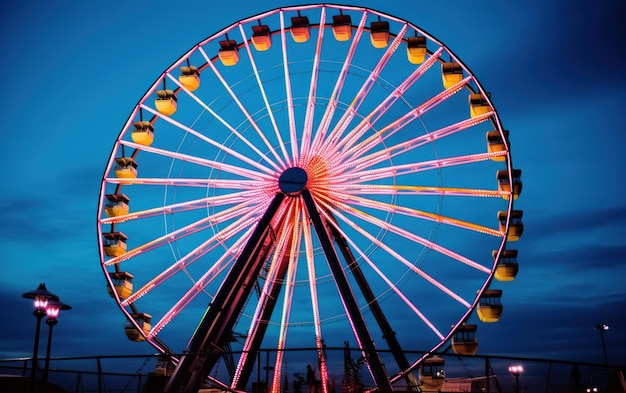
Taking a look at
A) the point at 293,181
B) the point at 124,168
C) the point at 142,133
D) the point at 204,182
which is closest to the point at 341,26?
the point at 293,181

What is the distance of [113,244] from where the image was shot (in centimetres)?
2094

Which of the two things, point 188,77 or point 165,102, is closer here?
point 165,102

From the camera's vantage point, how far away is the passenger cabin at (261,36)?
22516mm

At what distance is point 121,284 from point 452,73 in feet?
39.1

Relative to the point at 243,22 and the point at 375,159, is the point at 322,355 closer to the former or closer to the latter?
the point at 375,159

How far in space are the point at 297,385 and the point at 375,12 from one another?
1171cm

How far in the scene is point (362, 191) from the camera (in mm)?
19641

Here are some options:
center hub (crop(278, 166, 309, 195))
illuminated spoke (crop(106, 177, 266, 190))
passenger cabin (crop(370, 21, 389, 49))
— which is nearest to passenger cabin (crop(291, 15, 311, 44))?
passenger cabin (crop(370, 21, 389, 49))

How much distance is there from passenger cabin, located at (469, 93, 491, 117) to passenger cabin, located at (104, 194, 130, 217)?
11270mm

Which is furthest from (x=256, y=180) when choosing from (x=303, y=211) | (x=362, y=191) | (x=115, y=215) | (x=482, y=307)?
(x=482, y=307)

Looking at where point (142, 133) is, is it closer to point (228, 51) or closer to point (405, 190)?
point (228, 51)

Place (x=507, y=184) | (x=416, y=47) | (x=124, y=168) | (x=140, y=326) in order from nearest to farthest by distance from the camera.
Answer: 1. (x=507, y=184)
2. (x=140, y=326)
3. (x=416, y=47)
4. (x=124, y=168)

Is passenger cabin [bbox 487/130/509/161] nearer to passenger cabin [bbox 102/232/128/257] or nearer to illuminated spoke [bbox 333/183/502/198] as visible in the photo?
illuminated spoke [bbox 333/183/502/198]

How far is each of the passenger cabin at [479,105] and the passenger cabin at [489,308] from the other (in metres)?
5.27
